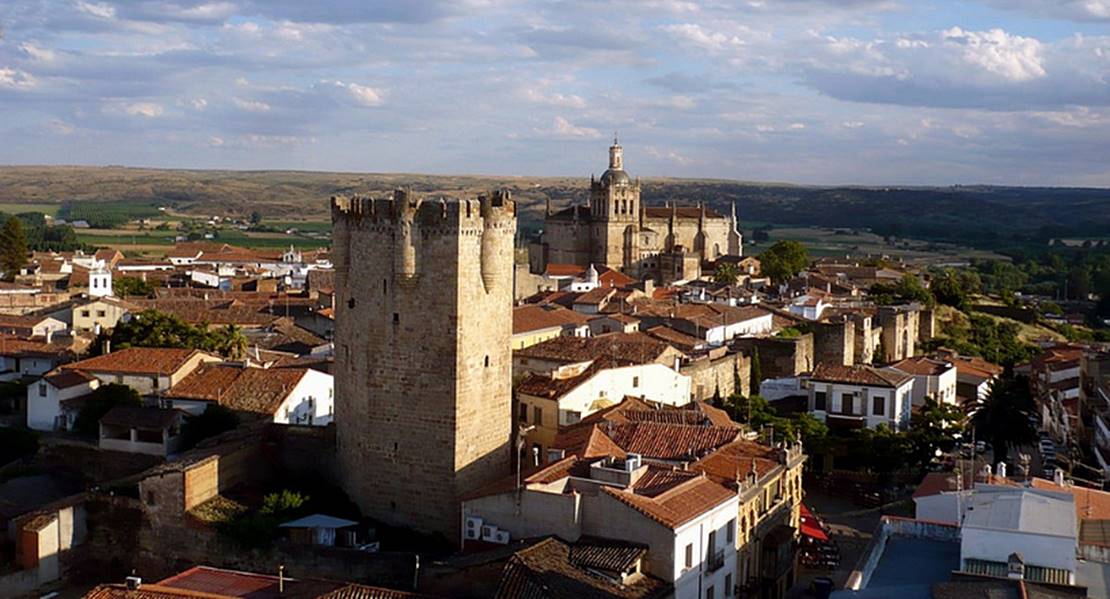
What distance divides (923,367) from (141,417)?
20.8m

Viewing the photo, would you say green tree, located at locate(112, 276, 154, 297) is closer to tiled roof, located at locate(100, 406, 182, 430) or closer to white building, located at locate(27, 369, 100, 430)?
white building, located at locate(27, 369, 100, 430)

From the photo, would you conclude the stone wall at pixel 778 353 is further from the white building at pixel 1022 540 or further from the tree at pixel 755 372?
the white building at pixel 1022 540

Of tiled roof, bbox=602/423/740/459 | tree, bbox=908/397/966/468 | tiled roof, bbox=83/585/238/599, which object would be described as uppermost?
tiled roof, bbox=602/423/740/459

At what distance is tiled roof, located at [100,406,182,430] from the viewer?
1043 inches

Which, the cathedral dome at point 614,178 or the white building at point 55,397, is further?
the cathedral dome at point 614,178

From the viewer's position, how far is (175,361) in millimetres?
29844

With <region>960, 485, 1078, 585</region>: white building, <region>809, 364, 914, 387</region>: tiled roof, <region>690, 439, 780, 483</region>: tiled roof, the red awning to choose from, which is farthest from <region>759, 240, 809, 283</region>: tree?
<region>960, 485, 1078, 585</region>: white building

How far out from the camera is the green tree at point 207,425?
26703mm

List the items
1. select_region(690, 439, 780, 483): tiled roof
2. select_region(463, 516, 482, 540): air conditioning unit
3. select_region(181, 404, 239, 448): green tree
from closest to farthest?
select_region(463, 516, 482, 540): air conditioning unit < select_region(690, 439, 780, 483): tiled roof < select_region(181, 404, 239, 448): green tree

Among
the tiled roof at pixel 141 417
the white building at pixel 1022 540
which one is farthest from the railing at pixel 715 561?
the tiled roof at pixel 141 417

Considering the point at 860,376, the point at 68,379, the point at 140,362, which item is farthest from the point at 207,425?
the point at 860,376

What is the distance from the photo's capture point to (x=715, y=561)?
18.6 meters

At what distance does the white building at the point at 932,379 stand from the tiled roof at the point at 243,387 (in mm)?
16108

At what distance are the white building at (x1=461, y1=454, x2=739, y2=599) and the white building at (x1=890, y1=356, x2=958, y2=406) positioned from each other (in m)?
16.3
